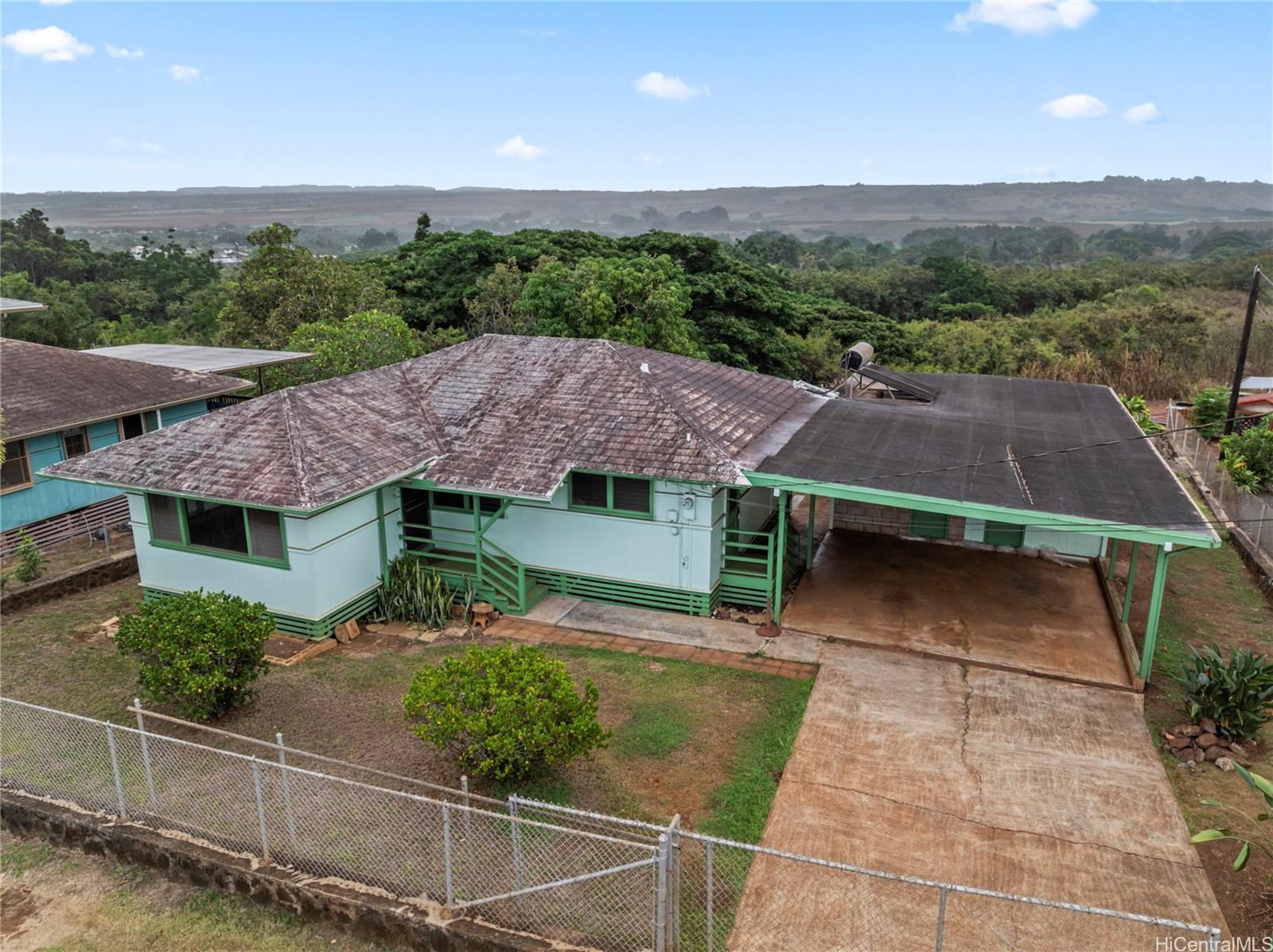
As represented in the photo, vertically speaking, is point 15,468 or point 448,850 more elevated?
point 15,468

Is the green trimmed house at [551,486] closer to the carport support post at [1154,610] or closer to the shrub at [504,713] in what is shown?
the carport support post at [1154,610]

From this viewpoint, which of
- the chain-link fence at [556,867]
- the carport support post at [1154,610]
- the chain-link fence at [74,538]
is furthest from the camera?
the chain-link fence at [74,538]

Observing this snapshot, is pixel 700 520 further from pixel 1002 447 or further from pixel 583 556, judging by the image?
pixel 1002 447

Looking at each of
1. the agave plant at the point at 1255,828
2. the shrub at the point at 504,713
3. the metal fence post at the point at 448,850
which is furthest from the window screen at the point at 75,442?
the agave plant at the point at 1255,828

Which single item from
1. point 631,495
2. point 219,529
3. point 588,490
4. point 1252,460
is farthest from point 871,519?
point 219,529

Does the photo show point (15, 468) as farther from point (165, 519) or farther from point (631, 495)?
point (631, 495)

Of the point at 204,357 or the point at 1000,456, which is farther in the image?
the point at 204,357

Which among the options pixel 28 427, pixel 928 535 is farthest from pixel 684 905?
pixel 28 427

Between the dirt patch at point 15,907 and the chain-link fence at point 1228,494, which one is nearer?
the dirt patch at point 15,907
